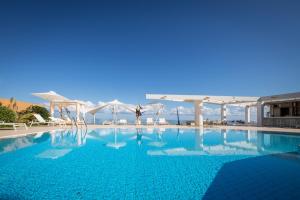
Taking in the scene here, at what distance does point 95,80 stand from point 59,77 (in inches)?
182

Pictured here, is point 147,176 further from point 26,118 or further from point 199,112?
point 26,118

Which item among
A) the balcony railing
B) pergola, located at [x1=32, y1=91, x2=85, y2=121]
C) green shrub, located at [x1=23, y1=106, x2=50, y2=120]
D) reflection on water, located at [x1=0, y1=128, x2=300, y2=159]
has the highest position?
pergola, located at [x1=32, y1=91, x2=85, y2=121]

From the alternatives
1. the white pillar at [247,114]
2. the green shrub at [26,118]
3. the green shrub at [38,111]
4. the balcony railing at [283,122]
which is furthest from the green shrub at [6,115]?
the white pillar at [247,114]

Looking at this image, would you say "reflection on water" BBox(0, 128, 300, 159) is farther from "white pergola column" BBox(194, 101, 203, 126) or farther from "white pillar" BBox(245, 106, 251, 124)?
"white pillar" BBox(245, 106, 251, 124)

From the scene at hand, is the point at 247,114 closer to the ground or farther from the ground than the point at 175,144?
farther from the ground

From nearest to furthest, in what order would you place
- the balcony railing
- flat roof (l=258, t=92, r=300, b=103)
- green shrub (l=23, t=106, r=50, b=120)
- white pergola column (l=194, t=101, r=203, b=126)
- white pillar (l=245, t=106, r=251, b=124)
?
flat roof (l=258, t=92, r=300, b=103) < green shrub (l=23, t=106, r=50, b=120) < the balcony railing < white pergola column (l=194, t=101, r=203, b=126) < white pillar (l=245, t=106, r=251, b=124)

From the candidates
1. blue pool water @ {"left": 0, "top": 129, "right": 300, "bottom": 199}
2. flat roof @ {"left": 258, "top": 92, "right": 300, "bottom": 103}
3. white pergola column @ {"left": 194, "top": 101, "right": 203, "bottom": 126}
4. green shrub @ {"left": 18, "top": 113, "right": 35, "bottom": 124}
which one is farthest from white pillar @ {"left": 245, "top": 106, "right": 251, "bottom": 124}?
green shrub @ {"left": 18, "top": 113, "right": 35, "bottom": 124}

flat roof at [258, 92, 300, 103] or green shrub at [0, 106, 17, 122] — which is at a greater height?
flat roof at [258, 92, 300, 103]

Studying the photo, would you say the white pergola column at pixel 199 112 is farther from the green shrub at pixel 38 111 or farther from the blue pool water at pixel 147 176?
the green shrub at pixel 38 111

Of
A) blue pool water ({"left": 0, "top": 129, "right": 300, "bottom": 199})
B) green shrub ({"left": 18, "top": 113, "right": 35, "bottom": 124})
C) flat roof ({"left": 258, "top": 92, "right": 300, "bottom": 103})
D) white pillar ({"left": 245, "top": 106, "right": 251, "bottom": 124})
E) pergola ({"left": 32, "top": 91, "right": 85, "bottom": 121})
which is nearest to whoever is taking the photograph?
blue pool water ({"left": 0, "top": 129, "right": 300, "bottom": 199})

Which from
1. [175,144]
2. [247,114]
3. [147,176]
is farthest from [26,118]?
[247,114]

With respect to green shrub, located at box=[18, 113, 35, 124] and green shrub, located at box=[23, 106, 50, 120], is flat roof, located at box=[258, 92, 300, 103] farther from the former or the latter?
green shrub, located at box=[18, 113, 35, 124]

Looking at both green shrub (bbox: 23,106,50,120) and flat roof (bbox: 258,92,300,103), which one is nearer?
flat roof (bbox: 258,92,300,103)

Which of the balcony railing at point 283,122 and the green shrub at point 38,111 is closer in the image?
the green shrub at point 38,111
